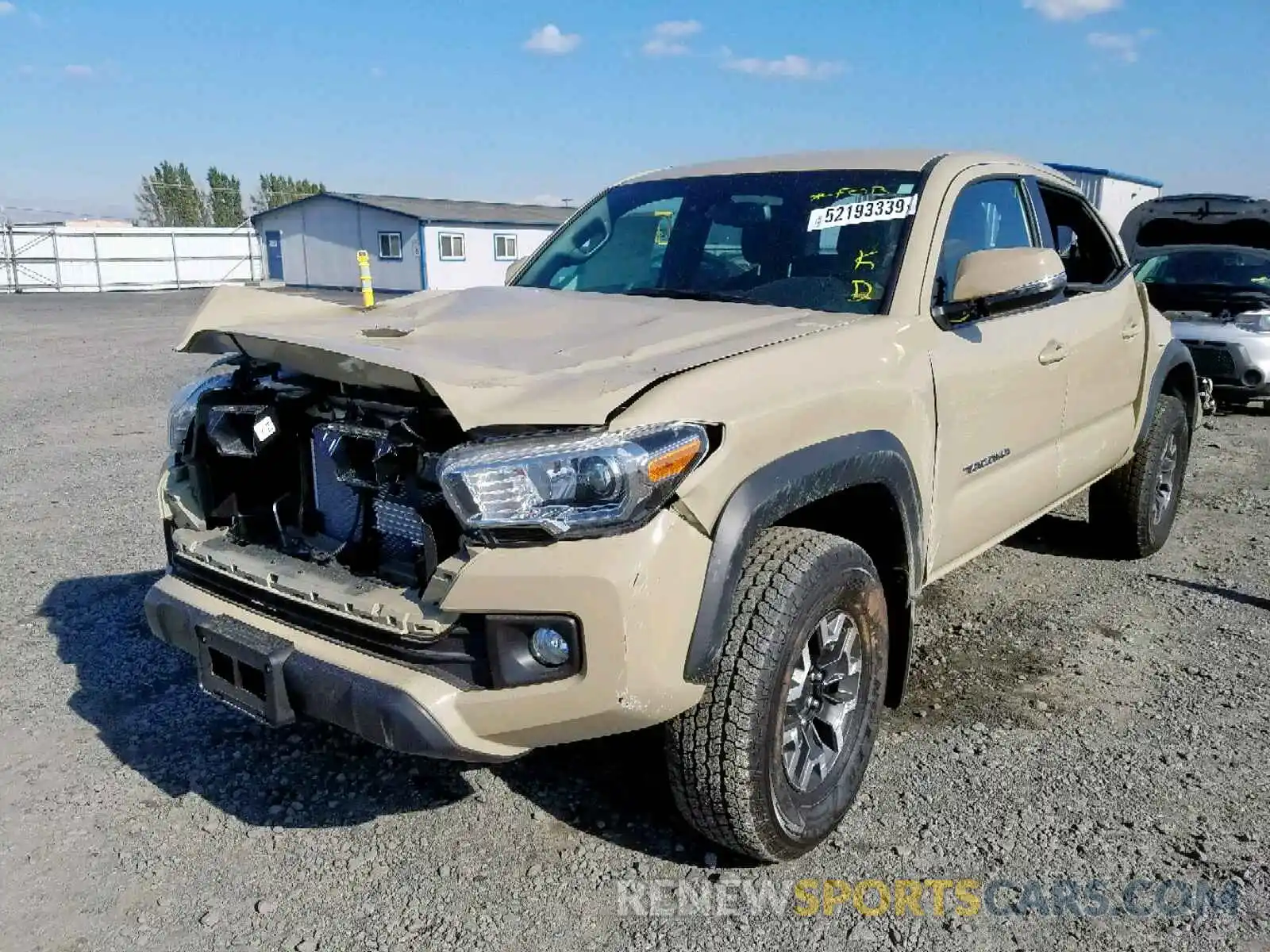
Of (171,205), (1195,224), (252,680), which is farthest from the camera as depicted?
(171,205)

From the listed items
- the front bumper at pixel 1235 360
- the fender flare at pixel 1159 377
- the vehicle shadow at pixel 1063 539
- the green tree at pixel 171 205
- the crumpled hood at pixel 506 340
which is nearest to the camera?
the crumpled hood at pixel 506 340

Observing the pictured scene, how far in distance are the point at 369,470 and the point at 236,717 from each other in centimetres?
141

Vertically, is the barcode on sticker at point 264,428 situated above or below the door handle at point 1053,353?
below

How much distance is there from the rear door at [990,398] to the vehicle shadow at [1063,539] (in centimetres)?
148

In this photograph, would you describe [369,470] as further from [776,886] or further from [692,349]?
[776,886]

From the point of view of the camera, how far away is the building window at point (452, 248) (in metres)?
35.9

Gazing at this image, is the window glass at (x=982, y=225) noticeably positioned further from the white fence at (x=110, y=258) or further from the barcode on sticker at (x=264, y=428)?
the white fence at (x=110, y=258)

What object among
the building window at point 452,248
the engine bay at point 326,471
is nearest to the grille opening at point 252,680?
the engine bay at point 326,471

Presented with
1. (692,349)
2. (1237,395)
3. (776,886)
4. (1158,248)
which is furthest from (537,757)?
(1158,248)

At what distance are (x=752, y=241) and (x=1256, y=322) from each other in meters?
7.69

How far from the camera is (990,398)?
11.3 ft

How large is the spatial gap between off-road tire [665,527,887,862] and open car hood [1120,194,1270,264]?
370 inches

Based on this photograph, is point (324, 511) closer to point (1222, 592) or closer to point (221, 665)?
point (221, 665)

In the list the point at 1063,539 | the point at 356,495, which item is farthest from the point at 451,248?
the point at 356,495
